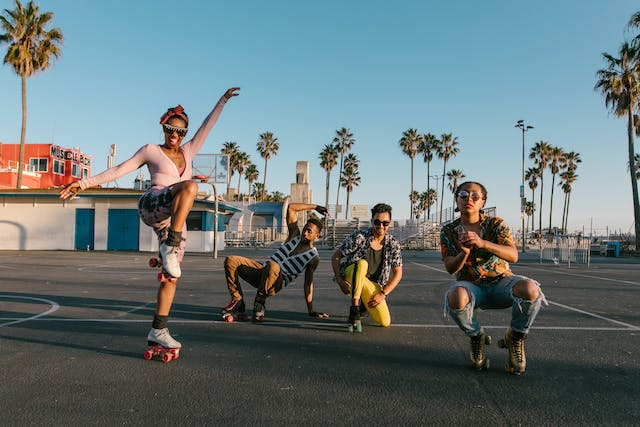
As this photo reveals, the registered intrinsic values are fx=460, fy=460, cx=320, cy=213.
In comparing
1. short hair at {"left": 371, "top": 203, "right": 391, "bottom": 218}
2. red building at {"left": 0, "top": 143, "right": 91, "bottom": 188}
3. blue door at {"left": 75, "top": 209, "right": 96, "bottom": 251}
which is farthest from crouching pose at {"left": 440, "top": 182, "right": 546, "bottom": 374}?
red building at {"left": 0, "top": 143, "right": 91, "bottom": 188}

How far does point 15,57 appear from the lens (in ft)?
103

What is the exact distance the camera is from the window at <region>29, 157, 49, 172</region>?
138ft

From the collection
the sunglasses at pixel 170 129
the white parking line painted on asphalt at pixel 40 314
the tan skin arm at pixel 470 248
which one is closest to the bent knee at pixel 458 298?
the tan skin arm at pixel 470 248

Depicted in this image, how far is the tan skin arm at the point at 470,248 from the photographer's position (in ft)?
10.3

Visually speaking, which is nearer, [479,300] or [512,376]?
[512,376]

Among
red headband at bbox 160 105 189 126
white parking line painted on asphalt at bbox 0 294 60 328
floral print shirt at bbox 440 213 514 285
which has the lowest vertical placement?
white parking line painted on asphalt at bbox 0 294 60 328

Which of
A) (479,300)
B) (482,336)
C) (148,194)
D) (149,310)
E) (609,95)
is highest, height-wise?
(609,95)

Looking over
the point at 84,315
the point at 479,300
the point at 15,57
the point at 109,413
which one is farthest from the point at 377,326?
the point at 15,57

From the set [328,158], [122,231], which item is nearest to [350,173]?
[328,158]

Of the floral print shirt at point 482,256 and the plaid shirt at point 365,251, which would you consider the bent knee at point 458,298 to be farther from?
the plaid shirt at point 365,251

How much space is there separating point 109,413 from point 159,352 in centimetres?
115

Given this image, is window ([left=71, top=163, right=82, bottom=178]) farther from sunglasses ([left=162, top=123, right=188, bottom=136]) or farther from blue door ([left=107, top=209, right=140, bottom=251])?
sunglasses ([left=162, top=123, right=188, bottom=136])

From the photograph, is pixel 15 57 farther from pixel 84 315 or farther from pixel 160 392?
pixel 160 392

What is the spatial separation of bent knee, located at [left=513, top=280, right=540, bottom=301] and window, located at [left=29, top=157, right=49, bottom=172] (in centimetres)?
4714
